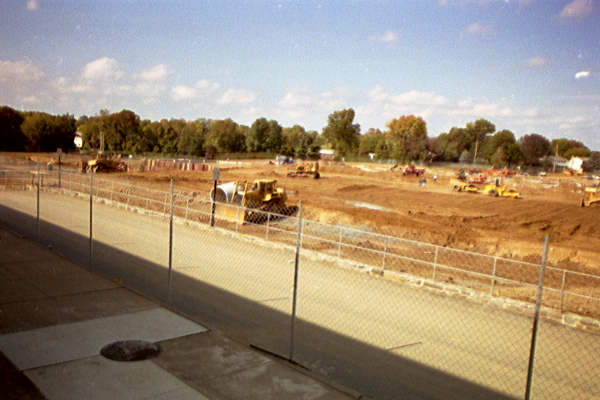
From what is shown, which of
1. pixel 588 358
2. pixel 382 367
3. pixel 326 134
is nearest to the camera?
pixel 382 367

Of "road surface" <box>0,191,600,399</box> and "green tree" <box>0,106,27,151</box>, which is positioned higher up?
"green tree" <box>0,106,27,151</box>

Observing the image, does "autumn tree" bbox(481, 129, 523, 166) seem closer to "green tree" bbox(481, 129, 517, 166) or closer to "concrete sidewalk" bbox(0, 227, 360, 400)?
"green tree" bbox(481, 129, 517, 166)

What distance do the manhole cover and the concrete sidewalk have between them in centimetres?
12

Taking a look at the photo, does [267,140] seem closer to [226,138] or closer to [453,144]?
[226,138]

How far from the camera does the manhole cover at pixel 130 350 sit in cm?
681

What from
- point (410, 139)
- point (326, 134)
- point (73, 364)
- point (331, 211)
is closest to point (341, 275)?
point (73, 364)

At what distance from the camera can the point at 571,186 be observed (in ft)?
207

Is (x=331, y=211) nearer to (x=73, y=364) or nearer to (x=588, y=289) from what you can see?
(x=588, y=289)

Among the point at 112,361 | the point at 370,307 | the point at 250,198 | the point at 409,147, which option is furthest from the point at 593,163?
the point at 112,361

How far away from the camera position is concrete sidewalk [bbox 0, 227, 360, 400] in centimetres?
591

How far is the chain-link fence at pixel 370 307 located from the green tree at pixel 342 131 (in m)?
108

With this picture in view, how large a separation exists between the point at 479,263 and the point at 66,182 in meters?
28.7

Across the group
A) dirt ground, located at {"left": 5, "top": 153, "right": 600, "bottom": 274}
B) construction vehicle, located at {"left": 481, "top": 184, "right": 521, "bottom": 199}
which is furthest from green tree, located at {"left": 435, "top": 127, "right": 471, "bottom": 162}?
construction vehicle, located at {"left": 481, "top": 184, "right": 521, "bottom": 199}

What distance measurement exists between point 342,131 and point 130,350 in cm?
12217
